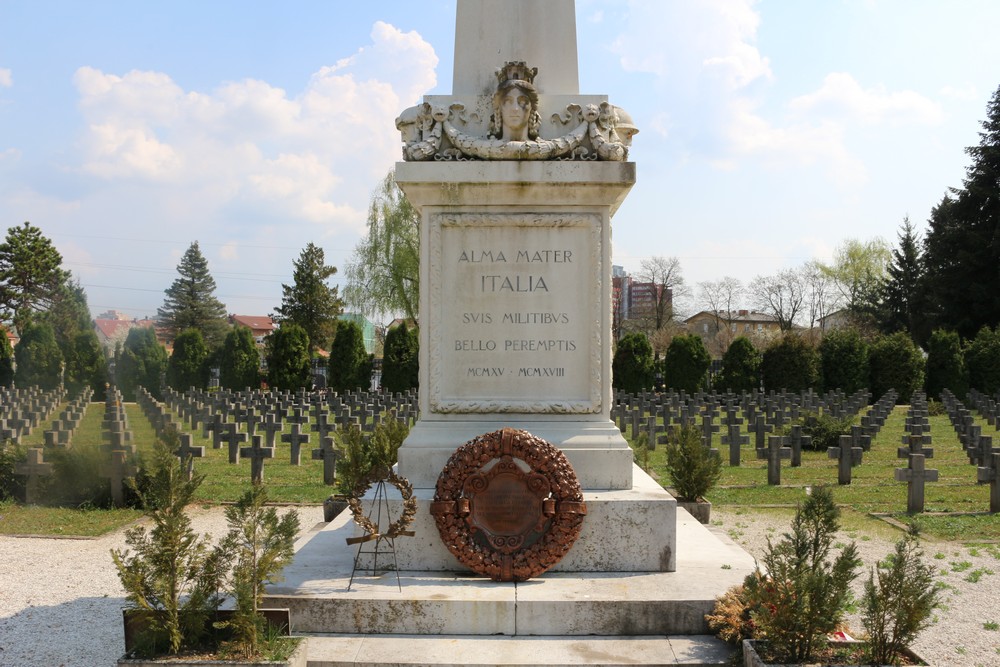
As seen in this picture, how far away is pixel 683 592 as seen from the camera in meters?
5.11

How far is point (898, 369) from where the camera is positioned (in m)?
34.1

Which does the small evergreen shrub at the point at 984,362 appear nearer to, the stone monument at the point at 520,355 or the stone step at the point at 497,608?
the stone monument at the point at 520,355

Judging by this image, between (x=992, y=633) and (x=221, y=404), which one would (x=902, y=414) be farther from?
(x=992, y=633)

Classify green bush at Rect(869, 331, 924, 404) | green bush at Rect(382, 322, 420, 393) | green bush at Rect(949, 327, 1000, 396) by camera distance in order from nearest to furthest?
green bush at Rect(949, 327, 1000, 396), green bush at Rect(869, 331, 924, 404), green bush at Rect(382, 322, 420, 393)

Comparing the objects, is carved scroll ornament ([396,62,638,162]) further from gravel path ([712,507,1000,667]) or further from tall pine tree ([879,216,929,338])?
tall pine tree ([879,216,929,338])

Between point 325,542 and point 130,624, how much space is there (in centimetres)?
222

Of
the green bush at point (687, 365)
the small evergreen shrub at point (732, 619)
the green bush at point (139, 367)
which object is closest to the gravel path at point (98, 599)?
the small evergreen shrub at point (732, 619)

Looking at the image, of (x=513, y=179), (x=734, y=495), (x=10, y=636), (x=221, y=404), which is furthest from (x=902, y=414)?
(x=10, y=636)

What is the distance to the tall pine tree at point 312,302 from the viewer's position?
59281 millimetres

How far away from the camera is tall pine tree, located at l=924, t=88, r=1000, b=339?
39344mm

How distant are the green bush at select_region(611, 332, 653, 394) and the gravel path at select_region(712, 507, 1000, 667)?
2351 centimetres

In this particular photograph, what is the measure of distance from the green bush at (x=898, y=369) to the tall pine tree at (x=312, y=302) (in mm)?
36551

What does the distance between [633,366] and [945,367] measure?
1237 centimetres

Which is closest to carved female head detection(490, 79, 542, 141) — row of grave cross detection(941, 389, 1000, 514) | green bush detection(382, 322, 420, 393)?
row of grave cross detection(941, 389, 1000, 514)
